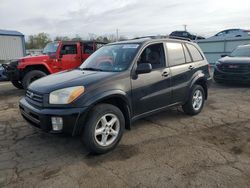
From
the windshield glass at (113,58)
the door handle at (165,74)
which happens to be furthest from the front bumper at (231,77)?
the windshield glass at (113,58)

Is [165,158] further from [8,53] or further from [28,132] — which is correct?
[8,53]

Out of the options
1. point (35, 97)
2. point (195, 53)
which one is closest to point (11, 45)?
point (195, 53)

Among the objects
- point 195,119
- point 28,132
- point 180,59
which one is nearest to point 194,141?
point 195,119

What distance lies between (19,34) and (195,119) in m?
26.0

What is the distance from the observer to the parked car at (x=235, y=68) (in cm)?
905

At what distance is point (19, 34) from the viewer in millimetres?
27031

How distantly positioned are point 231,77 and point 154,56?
5.66 m

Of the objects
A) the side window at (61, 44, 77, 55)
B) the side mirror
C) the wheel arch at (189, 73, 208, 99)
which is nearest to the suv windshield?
the wheel arch at (189, 73, 208, 99)

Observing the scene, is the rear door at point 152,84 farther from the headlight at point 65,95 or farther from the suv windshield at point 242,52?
the suv windshield at point 242,52

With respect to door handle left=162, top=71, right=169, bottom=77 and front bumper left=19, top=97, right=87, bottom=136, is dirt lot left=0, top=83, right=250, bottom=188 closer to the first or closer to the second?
front bumper left=19, top=97, right=87, bottom=136

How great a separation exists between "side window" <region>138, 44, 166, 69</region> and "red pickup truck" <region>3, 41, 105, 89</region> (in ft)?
17.3

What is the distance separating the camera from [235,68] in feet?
30.5

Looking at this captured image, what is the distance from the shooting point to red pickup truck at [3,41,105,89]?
862 centimetres

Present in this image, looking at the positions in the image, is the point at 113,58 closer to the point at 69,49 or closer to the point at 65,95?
the point at 65,95
